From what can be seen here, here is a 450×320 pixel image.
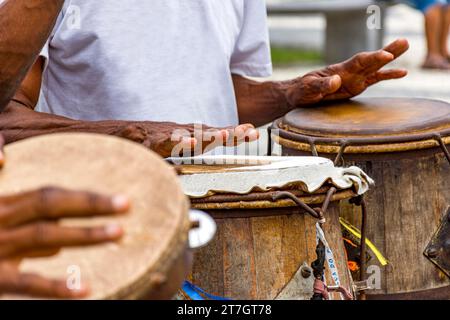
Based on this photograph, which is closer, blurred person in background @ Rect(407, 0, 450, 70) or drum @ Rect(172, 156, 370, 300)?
drum @ Rect(172, 156, 370, 300)

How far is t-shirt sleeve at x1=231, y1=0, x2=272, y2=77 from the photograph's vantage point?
9.85 ft

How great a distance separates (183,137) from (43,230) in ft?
2.60

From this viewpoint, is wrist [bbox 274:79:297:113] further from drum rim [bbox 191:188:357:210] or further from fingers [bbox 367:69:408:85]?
drum rim [bbox 191:188:357:210]

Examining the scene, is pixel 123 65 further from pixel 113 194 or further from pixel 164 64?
pixel 113 194

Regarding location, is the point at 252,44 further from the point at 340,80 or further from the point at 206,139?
the point at 206,139

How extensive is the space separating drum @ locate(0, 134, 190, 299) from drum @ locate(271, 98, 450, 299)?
1.06m

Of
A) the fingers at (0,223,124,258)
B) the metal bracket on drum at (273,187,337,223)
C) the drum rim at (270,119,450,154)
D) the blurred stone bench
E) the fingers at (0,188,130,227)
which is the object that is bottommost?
the blurred stone bench

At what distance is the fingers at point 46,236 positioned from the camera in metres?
1.30

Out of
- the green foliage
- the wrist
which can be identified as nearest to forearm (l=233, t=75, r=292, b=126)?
the wrist

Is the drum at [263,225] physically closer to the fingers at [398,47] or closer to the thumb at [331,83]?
the thumb at [331,83]

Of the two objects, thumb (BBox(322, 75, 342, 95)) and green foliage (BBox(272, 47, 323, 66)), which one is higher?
thumb (BBox(322, 75, 342, 95))

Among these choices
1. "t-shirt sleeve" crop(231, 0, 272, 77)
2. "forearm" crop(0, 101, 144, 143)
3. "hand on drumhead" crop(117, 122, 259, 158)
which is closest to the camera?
"hand on drumhead" crop(117, 122, 259, 158)
